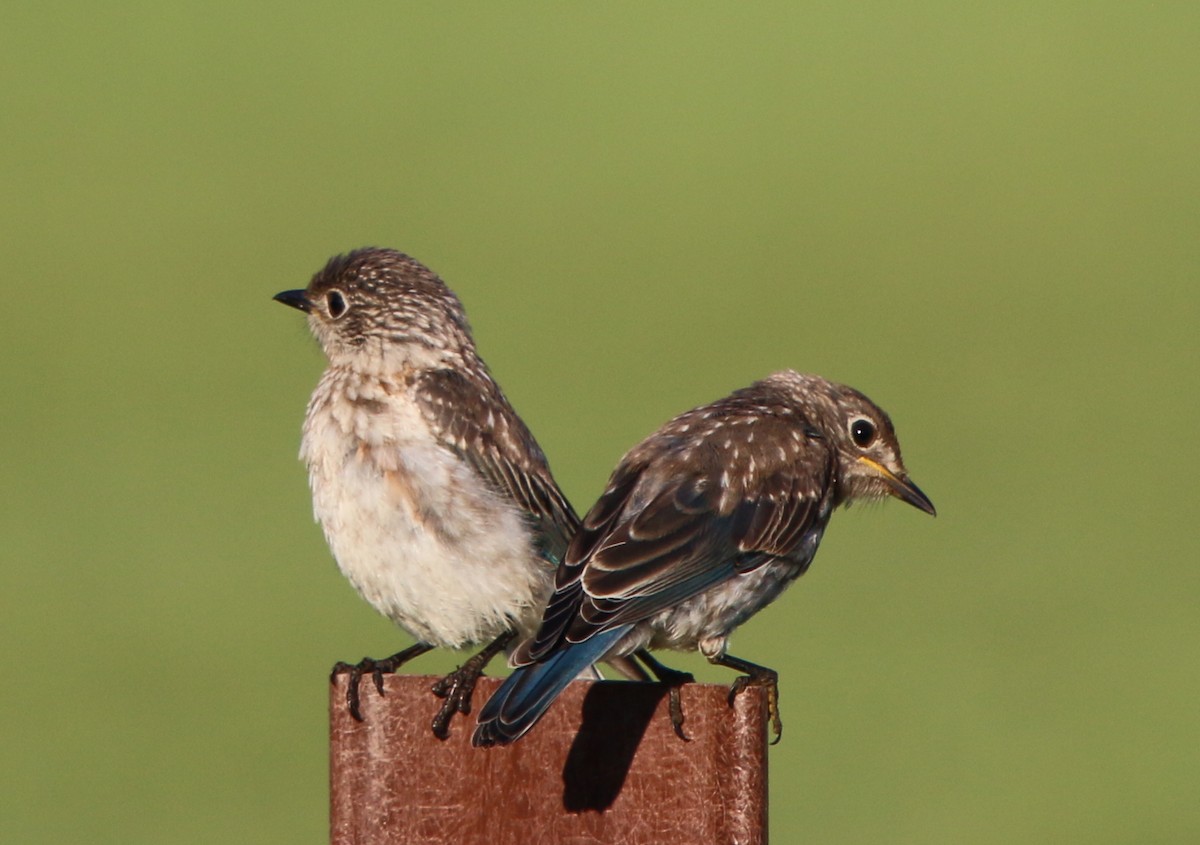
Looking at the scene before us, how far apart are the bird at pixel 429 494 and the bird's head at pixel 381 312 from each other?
0.01m

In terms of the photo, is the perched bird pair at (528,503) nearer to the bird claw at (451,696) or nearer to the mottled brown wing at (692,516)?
the mottled brown wing at (692,516)

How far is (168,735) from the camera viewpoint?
1180 centimetres

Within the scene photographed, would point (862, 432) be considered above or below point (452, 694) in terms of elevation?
above

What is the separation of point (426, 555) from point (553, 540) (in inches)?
21.8

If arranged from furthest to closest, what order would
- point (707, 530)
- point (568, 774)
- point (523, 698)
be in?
point (707, 530) → point (523, 698) → point (568, 774)

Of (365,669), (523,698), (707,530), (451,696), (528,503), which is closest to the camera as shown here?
(523,698)

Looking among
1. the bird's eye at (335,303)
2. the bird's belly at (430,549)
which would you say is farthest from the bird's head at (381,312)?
the bird's belly at (430,549)

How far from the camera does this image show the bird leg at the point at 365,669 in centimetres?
509

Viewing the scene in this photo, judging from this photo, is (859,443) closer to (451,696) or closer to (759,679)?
(759,679)

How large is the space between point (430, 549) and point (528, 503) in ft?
1.56

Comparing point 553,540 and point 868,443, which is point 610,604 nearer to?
point 553,540

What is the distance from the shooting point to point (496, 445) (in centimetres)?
695

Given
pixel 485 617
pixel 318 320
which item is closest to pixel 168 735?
pixel 318 320

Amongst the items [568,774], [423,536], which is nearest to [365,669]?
[568,774]
